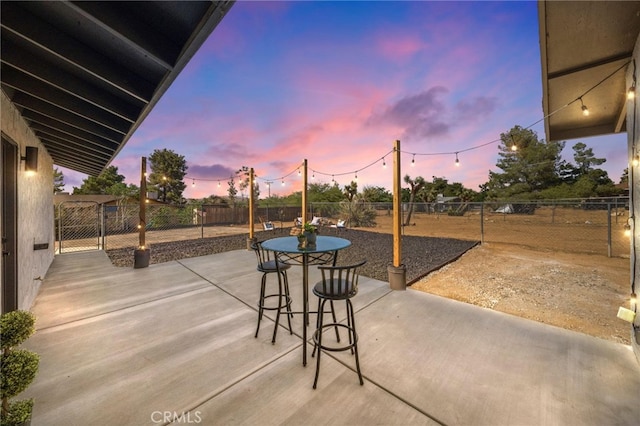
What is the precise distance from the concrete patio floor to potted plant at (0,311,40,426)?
16.1 inches

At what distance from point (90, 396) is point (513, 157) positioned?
2794 cm

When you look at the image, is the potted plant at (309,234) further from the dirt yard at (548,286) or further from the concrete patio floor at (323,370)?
the dirt yard at (548,286)

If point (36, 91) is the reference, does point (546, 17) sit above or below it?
above

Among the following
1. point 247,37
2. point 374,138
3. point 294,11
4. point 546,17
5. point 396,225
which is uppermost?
point 294,11

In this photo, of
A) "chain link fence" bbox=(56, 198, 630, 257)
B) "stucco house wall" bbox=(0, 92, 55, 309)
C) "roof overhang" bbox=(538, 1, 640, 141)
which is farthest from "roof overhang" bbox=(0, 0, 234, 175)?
"chain link fence" bbox=(56, 198, 630, 257)

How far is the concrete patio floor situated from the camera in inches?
54.2

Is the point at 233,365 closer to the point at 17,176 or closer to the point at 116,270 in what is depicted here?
the point at 17,176

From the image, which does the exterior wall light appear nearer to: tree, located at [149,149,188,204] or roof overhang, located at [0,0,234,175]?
roof overhang, located at [0,0,234,175]

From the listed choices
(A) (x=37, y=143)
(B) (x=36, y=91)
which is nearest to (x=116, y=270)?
(A) (x=37, y=143)

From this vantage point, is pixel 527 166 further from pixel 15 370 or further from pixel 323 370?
pixel 15 370

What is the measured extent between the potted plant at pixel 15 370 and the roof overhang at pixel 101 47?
1834 mm

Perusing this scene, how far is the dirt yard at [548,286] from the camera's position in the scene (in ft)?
8.80

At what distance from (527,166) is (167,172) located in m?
34.7

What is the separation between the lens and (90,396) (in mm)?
1518
